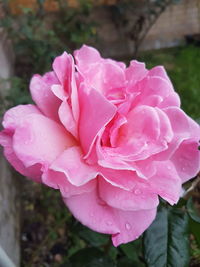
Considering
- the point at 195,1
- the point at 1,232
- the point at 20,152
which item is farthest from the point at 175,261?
the point at 195,1

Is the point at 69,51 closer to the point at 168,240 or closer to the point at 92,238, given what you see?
the point at 92,238

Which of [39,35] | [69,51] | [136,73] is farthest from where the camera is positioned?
[69,51]

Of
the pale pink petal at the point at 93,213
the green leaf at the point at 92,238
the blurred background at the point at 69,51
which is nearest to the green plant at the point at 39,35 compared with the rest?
the blurred background at the point at 69,51

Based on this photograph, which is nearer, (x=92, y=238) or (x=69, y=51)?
Answer: (x=92, y=238)

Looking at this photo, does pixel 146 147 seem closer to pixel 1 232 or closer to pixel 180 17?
pixel 1 232

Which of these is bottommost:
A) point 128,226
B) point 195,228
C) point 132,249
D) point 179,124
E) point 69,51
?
point 69,51

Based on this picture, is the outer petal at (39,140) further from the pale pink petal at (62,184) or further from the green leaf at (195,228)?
the green leaf at (195,228)

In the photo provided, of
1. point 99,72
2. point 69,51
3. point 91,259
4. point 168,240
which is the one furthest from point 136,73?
point 69,51
